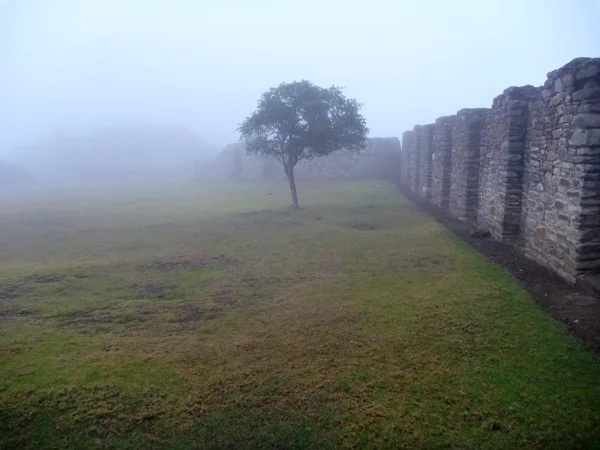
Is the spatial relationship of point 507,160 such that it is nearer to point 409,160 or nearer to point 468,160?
point 468,160

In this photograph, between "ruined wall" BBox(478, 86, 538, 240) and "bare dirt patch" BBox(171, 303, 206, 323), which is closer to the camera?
"bare dirt patch" BBox(171, 303, 206, 323)

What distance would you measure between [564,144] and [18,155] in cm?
9044

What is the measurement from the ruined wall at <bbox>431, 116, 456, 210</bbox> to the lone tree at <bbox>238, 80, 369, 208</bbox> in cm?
401

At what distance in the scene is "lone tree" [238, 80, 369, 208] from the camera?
59.1 feet

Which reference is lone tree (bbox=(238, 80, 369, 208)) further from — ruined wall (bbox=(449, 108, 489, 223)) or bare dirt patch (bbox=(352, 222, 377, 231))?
ruined wall (bbox=(449, 108, 489, 223))

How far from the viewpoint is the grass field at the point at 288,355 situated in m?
4.00

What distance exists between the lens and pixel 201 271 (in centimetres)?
930

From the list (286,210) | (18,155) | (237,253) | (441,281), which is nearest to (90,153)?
(18,155)

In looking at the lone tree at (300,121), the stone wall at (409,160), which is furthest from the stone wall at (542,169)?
the stone wall at (409,160)

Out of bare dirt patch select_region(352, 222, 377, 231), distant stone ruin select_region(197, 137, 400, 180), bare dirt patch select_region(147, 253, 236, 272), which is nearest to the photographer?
bare dirt patch select_region(147, 253, 236, 272)

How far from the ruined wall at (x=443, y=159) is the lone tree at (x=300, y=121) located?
4011 mm

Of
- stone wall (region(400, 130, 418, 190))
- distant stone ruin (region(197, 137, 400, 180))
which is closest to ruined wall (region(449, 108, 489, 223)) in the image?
stone wall (region(400, 130, 418, 190))

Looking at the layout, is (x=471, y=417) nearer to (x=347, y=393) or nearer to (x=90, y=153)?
(x=347, y=393)

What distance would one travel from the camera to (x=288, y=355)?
524 cm
